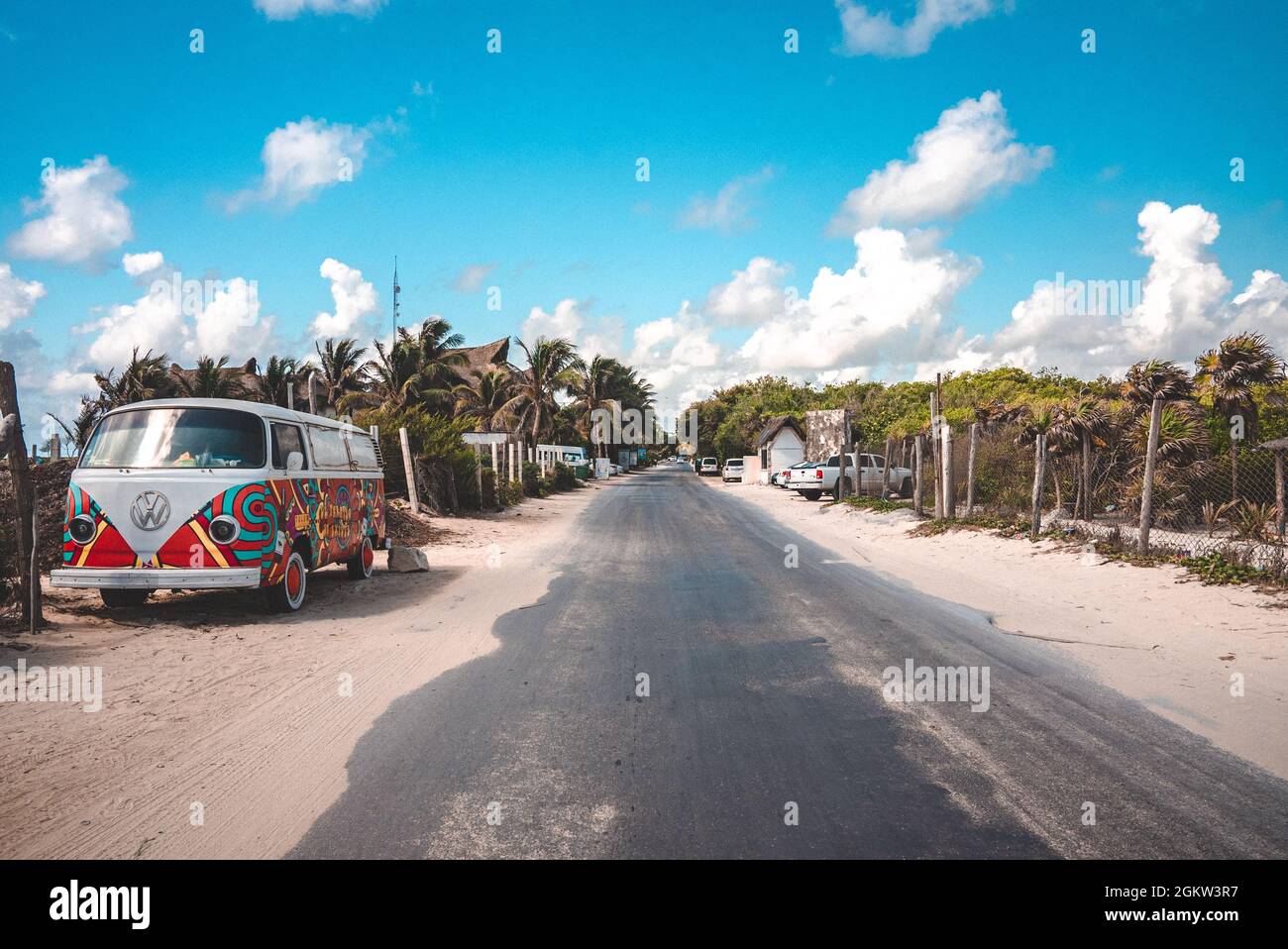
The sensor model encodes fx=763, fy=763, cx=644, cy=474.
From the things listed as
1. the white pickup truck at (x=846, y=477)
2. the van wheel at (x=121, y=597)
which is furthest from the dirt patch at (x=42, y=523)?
the white pickup truck at (x=846, y=477)

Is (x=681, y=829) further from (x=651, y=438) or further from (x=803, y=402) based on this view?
(x=651, y=438)

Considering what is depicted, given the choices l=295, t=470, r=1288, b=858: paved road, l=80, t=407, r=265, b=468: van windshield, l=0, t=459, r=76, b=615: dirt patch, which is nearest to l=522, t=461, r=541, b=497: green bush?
l=0, t=459, r=76, b=615: dirt patch

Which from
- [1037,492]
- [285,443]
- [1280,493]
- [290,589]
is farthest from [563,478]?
[1280,493]

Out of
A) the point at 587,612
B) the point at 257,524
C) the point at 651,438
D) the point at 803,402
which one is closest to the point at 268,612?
the point at 257,524

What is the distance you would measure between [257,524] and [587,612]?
3.37 metres

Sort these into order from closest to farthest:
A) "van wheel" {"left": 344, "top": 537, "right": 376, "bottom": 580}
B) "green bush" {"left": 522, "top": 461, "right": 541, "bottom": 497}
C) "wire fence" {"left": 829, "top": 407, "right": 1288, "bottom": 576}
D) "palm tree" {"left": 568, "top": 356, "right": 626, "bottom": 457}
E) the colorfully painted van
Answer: the colorfully painted van
"van wheel" {"left": 344, "top": 537, "right": 376, "bottom": 580}
"wire fence" {"left": 829, "top": 407, "right": 1288, "bottom": 576}
"green bush" {"left": 522, "top": 461, "right": 541, "bottom": 497}
"palm tree" {"left": 568, "top": 356, "right": 626, "bottom": 457}

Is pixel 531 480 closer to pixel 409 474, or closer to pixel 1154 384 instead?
pixel 409 474

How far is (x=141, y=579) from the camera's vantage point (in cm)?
699

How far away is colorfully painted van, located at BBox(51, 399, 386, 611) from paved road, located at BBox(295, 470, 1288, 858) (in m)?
2.66

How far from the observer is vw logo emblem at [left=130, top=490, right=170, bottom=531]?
7133 millimetres

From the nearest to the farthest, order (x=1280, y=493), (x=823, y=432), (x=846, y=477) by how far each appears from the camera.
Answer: (x=1280, y=493) < (x=846, y=477) < (x=823, y=432)

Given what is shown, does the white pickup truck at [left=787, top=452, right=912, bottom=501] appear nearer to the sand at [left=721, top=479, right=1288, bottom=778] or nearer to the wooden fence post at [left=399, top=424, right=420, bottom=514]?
the sand at [left=721, top=479, right=1288, bottom=778]

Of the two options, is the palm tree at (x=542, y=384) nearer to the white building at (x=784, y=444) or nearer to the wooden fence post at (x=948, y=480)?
the white building at (x=784, y=444)

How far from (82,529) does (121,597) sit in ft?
3.43
